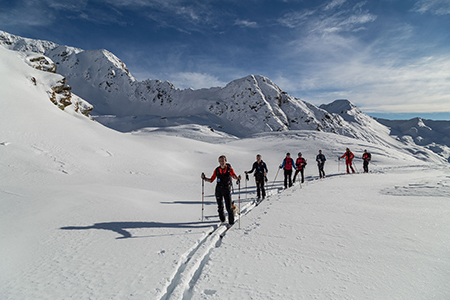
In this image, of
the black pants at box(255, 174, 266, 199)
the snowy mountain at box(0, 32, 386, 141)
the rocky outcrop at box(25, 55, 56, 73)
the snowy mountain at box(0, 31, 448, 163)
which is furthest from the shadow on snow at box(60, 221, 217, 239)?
the snowy mountain at box(0, 32, 386, 141)

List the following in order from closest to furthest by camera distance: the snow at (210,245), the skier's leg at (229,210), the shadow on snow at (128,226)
→ 1. the snow at (210,245)
2. the shadow on snow at (128,226)
3. the skier's leg at (229,210)

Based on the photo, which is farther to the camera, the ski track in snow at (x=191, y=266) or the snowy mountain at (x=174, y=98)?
the snowy mountain at (x=174, y=98)

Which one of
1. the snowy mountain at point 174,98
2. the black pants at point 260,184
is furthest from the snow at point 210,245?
the snowy mountain at point 174,98

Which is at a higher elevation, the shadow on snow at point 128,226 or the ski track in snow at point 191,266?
the shadow on snow at point 128,226

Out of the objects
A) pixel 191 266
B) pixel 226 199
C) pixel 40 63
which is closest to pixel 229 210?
pixel 226 199

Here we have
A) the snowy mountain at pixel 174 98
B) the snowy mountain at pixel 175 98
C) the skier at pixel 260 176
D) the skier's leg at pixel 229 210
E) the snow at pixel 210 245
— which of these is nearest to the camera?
the snow at pixel 210 245

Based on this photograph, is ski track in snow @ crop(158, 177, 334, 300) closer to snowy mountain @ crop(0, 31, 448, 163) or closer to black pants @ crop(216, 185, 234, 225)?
black pants @ crop(216, 185, 234, 225)

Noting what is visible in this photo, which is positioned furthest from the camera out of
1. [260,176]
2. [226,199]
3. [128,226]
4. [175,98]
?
[175,98]

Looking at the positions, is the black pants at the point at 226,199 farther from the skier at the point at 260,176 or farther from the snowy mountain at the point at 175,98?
the snowy mountain at the point at 175,98

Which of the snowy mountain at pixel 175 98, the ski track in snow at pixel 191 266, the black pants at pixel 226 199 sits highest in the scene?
the snowy mountain at pixel 175 98

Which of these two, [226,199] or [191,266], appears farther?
[226,199]

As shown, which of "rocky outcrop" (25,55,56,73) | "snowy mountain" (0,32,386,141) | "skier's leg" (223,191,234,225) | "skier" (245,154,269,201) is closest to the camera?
"skier's leg" (223,191,234,225)

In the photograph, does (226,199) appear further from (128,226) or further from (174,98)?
(174,98)

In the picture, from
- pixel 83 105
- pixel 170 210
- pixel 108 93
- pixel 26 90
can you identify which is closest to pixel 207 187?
pixel 170 210
